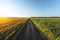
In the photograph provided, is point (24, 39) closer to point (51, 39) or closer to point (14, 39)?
point (14, 39)

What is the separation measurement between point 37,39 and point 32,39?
2.24 feet

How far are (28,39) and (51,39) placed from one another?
3101 mm

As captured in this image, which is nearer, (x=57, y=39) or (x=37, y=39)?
(x=57, y=39)

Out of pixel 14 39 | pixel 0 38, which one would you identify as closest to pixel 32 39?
pixel 14 39

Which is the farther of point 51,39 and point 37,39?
point 37,39

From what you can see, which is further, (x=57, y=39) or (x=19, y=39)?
(x=19, y=39)

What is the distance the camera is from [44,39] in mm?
21438

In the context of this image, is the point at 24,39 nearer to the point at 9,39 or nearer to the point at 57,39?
the point at 9,39

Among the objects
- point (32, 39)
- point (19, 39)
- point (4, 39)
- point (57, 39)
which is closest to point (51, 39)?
point (57, 39)

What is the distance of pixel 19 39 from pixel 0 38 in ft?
8.14

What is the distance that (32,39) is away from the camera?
21625 mm

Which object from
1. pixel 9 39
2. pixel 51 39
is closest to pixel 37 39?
pixel 51 39

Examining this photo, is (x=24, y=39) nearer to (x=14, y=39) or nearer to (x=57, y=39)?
(x=14, y=39)

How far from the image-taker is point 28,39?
2152 cm
